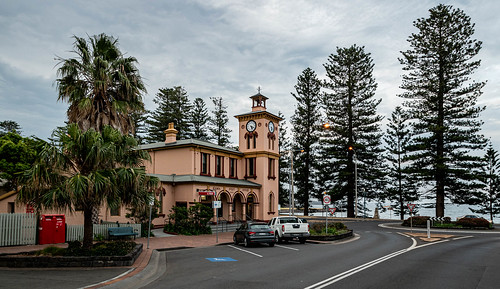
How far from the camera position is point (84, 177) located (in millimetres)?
12281

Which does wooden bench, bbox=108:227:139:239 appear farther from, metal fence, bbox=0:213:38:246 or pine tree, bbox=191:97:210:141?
pine tree, bbox=191:97:210:141

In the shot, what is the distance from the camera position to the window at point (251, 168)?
40312mm

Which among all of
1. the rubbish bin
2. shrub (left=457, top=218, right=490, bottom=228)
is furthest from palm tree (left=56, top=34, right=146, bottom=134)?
shrub (left=457, top=218, right=490, bottom=228)

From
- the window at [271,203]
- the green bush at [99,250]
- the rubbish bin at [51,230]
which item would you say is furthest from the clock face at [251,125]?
the green bush at [99,250]

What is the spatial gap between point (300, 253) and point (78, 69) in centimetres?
1531

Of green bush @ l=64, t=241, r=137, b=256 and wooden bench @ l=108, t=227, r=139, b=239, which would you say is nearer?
green bush @ l=64, t=241, r=137, b=256

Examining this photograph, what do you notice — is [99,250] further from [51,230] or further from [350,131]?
[350,131]

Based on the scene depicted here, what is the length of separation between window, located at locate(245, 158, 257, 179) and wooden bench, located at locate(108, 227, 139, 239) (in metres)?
20.4

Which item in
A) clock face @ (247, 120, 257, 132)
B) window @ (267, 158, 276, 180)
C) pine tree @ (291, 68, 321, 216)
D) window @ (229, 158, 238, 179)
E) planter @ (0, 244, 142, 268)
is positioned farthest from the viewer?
pine tree @ (291, 68, 321, 216)

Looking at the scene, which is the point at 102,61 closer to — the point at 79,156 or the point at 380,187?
the point at 79,156

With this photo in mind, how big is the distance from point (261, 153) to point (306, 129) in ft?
70.6

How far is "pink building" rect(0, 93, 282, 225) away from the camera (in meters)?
31.4

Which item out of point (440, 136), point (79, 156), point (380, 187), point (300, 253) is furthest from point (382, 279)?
point (380, 187)

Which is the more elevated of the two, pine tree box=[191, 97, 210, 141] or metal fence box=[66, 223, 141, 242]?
pine tree box=[191, 97, 210, 141]
